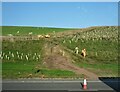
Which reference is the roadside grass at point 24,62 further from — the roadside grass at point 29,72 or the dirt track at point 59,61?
the dirt track at point 59,61

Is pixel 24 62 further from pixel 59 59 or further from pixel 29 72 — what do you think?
pixel 29 72

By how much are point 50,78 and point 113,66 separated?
7972 mm

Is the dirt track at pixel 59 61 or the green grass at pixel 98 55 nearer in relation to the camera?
the dirt track at pixel 59 61

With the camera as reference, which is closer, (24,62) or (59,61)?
(59,61)

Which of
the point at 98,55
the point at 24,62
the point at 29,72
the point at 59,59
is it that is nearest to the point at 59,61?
the point at 59,59

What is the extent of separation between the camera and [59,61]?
32.5m

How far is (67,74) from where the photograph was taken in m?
26.4

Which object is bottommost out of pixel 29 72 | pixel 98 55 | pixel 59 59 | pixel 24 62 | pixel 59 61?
pixel 29 72

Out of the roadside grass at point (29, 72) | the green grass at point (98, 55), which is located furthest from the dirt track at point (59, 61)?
the roadside grass at point (29, 72)

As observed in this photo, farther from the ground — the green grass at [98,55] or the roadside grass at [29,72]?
the green grass at [98,55]

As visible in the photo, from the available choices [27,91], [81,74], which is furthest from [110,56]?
[27,91]

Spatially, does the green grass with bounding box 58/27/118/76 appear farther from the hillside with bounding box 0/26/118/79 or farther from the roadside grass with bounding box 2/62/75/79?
the roadside grass with bounding box 2/62/75/79

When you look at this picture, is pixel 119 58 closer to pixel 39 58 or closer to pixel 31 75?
pixel 39 58

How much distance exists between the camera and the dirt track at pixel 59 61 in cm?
2778
